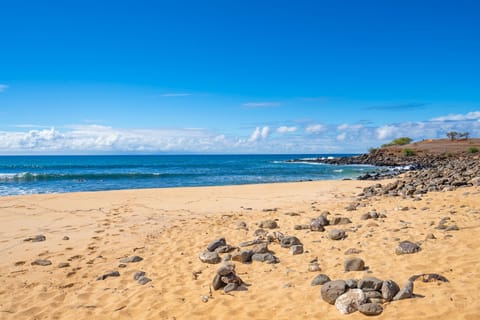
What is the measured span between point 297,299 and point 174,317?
1.82m

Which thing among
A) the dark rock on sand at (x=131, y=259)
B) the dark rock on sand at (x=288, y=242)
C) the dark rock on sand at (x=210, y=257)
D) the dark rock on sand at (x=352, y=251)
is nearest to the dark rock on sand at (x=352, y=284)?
the dark rock on sand at (x=352, y=251)

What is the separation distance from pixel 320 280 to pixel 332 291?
64cm

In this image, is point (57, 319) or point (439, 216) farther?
point (439, 216)

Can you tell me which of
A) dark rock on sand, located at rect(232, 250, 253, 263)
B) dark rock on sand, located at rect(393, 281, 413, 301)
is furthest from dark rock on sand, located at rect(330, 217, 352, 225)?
dark rock on sand, located at rect(393, 281, 413, 301)

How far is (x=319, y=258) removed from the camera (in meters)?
6.73

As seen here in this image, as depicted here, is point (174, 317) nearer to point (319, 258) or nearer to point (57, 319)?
point (57, 319)

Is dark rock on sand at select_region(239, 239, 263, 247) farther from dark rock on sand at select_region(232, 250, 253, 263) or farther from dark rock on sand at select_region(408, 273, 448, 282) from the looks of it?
dark rock on sand at select_region(408, 273, 448, 282)

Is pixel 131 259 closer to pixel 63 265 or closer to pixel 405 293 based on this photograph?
pixel 63 265

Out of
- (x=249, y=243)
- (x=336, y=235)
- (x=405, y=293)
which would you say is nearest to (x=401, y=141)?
(x=336, y=235)

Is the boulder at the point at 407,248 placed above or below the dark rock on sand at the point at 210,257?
above

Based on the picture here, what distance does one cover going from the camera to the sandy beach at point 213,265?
4.79 metres

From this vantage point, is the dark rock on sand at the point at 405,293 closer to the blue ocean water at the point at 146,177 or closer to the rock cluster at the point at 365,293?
the rock cluster at the point at 365,293

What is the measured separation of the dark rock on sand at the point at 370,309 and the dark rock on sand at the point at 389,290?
0.27 metres

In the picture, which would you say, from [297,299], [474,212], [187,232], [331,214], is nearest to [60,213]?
[187,232]
